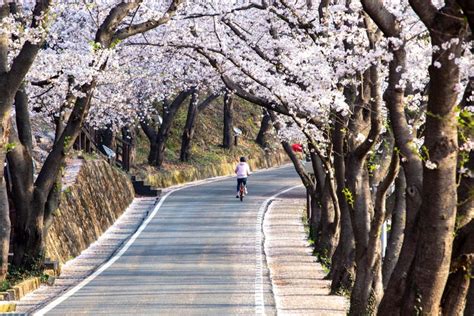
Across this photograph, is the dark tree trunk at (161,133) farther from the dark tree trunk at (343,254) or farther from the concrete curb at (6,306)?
the concrete curb at (6,306)

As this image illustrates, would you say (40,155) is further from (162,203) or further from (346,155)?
(346,155)

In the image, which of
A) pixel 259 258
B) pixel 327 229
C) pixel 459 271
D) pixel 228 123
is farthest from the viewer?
pixel 228 123

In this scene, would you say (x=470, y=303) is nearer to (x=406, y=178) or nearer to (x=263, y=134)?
(x=406, y=178)

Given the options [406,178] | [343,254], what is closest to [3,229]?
[343,254]

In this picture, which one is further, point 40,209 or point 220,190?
point 220,190

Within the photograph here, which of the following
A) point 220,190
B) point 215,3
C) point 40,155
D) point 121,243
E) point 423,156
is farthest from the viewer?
point 220,190

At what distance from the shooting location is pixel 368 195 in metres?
18.3

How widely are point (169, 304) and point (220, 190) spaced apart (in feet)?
98.4

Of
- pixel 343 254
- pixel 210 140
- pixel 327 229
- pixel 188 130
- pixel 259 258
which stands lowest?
pixel 259 258

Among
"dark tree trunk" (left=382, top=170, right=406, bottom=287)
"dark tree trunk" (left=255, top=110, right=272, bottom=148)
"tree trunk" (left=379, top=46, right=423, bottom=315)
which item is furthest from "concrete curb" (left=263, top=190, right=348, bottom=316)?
"dark tree trunk" (left=255, top=110, right=272, bottom=148)

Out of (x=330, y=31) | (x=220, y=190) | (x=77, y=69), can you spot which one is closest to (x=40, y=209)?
(x=77, y=69)

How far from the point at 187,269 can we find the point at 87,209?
25.4 ft

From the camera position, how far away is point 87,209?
32062 mm

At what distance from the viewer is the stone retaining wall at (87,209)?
27562 mm
